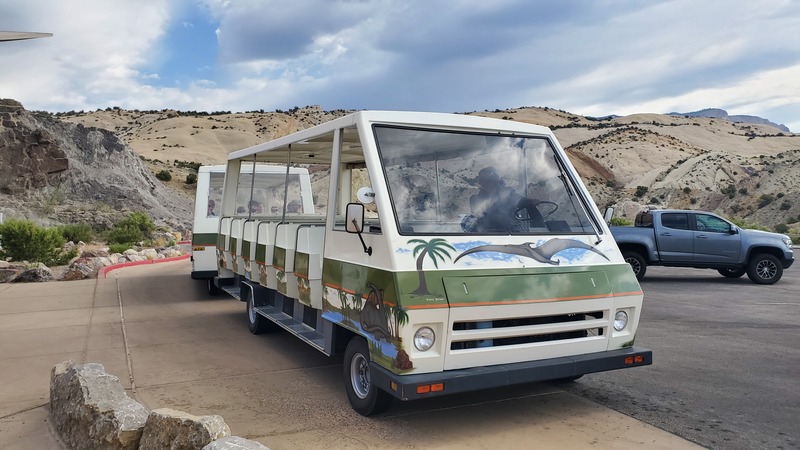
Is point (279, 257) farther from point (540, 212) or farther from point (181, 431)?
point (181, 431)

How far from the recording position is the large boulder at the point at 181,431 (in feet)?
13.3

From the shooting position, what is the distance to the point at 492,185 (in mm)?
6141

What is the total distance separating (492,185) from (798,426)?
3.20 m

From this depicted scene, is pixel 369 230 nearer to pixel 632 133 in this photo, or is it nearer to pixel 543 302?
pixel 543 302

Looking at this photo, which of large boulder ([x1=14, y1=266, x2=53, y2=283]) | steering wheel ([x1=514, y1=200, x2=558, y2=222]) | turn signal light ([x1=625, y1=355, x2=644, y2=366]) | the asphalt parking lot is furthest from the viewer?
large boulder ([x1=14, y1=266, x2=53, y2=283])

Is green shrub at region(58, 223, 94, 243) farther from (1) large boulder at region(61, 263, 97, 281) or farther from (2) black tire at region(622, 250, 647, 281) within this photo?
(2) black tire at region(622, 250, 647, 281)

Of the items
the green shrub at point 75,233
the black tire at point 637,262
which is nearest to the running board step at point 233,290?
the black tire at point 637,262

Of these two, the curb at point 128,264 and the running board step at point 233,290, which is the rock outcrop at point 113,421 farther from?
the curb at point 128,264

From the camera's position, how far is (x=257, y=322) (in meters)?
9.24

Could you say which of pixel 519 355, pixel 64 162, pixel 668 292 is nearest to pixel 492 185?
pixel 519 355

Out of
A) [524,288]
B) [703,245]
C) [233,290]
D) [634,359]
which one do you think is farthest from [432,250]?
[703,245]

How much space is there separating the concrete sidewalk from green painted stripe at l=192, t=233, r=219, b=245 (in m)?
1.67

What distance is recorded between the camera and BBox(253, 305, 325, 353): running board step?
6664mm

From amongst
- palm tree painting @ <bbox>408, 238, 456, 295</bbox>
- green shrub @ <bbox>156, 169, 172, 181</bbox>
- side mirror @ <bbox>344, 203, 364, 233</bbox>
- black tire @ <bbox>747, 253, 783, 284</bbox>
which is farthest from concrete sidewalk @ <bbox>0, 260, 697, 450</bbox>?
green shrub @ <bbox>156, 169, 172, 181</bbox>
